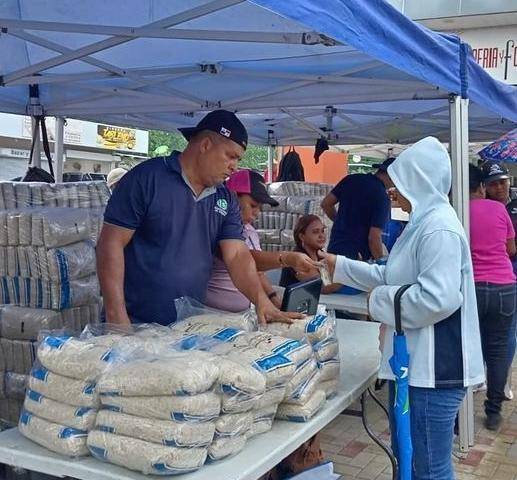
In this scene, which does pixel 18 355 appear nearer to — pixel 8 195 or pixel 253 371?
pixel 8 195

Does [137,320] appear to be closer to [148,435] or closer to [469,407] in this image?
[148,435]

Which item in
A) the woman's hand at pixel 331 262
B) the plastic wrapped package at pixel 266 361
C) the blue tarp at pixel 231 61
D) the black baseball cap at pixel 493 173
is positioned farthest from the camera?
the black baseball cap at pixel 493 173

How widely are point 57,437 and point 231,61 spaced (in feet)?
9.50

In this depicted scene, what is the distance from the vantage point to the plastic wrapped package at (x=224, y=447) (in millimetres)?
1613

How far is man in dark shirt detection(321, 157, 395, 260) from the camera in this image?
4.98 m

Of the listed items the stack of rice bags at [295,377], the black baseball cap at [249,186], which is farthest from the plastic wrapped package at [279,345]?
the black baseball cap at [249,186]

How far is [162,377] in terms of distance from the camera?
1.53 meters

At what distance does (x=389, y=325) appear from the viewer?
236 cm

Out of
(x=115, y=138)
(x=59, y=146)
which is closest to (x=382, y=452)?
(x=59, y=146)

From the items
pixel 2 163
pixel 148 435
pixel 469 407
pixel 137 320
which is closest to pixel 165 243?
pixel 137 320

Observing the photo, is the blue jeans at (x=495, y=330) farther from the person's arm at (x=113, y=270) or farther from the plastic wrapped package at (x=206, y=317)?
the person's arm at (x=113, y=270)

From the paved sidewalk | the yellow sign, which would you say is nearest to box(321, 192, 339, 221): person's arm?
the paved sidewalk

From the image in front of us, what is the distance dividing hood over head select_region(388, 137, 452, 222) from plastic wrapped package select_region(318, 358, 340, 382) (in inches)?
23.0

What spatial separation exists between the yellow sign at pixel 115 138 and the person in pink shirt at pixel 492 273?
1728cm
